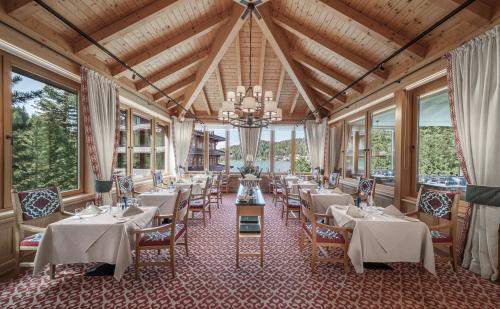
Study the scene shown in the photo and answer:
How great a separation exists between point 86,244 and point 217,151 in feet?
23.8

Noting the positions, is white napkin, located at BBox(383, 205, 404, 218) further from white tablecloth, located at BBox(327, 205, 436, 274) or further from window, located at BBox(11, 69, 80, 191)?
window, located at BBox(11, 69, 80, 191)

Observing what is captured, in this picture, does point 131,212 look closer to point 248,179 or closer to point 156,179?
point 156,179

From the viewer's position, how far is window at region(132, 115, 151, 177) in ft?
20.3

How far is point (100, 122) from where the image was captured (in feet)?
13.2

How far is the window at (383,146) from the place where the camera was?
4.88 metres

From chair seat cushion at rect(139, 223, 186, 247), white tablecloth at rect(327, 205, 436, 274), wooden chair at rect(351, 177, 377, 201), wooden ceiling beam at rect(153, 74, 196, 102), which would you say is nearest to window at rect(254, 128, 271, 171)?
wooden ceiling beam at rect(153, 74, 196, 102)

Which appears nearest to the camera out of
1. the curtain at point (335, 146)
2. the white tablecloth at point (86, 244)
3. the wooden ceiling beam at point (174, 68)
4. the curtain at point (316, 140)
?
the white tablecloth at point (86, 244)

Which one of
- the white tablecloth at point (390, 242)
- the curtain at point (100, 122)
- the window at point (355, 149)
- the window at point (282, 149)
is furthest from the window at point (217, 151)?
the white tablecloth at point (390, 242)

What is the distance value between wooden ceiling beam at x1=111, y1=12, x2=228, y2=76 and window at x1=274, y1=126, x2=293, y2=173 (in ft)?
17.6

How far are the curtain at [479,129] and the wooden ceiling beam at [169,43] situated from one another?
413 cm

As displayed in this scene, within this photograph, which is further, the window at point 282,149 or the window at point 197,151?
the window at point 282,149

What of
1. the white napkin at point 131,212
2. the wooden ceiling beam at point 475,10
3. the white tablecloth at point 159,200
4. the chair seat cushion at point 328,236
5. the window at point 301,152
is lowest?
the chair seat cushion at point 328,236

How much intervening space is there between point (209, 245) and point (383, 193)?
3.83m

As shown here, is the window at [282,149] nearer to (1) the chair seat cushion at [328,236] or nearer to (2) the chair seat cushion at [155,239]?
(1) the chair seat cushion at [328,236]
